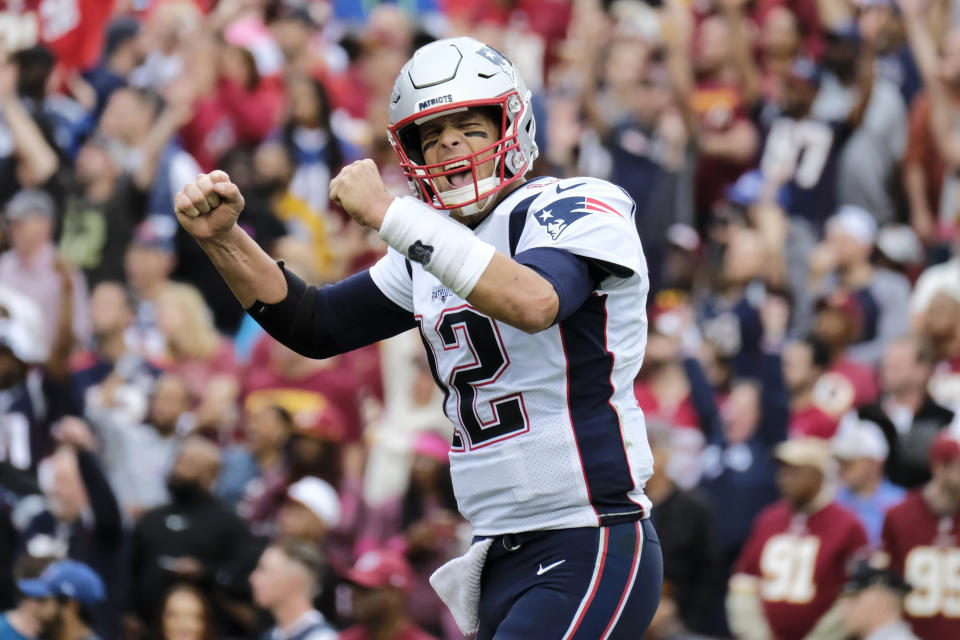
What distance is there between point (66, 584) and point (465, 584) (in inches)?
149

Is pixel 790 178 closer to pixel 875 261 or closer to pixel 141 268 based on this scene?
pixel 875 261

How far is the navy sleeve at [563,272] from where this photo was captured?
3793 millimetres

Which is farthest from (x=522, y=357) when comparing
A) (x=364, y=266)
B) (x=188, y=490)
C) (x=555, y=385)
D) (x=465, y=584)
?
(x=364, y=266)

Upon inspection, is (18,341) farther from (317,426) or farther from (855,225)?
(855,225)

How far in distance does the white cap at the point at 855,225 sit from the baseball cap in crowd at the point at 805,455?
2429 mm

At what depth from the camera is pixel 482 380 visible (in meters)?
4.07

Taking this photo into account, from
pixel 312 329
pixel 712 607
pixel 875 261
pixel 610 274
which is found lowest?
pixel 712 607

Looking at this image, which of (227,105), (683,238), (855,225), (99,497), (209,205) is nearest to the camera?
(209,205)

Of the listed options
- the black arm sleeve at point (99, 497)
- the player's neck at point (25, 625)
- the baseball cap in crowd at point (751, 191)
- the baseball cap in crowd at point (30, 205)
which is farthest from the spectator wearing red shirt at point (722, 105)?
the player's neck at point (25, 625)

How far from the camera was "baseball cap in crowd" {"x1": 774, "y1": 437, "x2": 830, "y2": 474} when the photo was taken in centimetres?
807

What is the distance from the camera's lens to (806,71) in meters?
12.1

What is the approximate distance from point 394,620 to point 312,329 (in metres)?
2.83

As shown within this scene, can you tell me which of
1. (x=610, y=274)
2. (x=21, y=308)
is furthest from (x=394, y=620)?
(x=21, y=308)

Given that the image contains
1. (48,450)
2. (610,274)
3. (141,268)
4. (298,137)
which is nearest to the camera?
(610,274)
